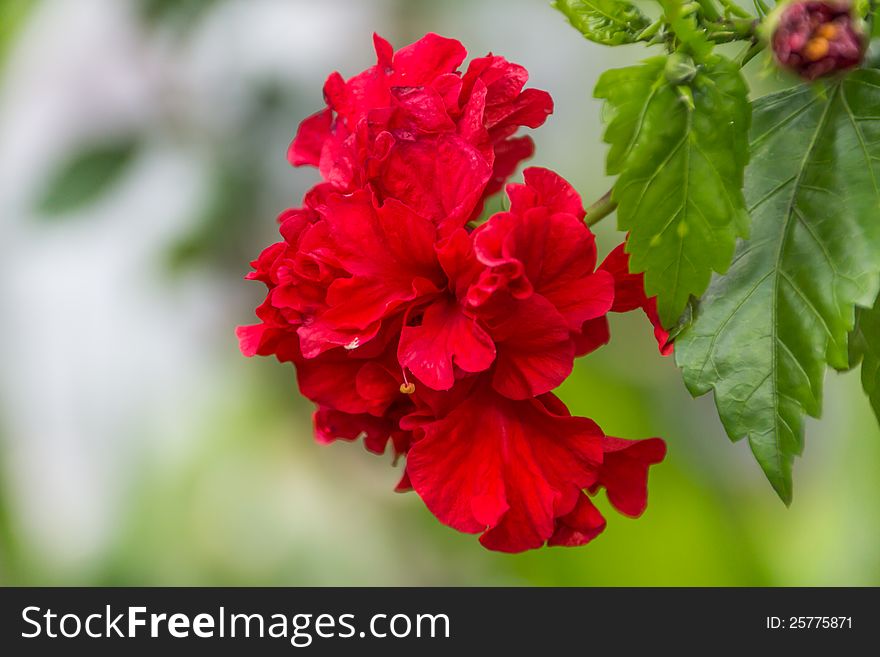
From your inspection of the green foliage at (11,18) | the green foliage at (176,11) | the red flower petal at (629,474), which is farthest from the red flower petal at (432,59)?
the green foliage at (11,18)

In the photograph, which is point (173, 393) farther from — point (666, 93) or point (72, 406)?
point (666, 93)

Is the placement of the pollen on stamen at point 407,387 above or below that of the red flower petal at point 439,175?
below

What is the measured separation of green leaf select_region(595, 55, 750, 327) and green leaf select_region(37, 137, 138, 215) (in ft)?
4.13

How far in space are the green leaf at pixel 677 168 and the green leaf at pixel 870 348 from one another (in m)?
0.15

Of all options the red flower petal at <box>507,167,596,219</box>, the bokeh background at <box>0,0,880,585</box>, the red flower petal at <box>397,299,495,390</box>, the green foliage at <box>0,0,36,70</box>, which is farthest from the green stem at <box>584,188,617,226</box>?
the green foliage at <box>0,0,36,70</box>

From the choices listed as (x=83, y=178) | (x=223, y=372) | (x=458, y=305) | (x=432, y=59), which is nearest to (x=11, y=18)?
(x=83, y=178)

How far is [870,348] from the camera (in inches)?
27.1

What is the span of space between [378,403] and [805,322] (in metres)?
0.31

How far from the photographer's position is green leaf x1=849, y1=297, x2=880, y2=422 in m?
0.68

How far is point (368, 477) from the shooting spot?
2029mm

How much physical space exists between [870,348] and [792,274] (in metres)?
0.09

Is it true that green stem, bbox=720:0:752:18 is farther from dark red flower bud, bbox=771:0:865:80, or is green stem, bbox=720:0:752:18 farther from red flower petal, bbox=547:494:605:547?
red flower petal, bbox=547:494:605:547

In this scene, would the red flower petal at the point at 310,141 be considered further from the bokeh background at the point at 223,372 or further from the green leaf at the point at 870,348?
the bokeh background at the point at 223,372

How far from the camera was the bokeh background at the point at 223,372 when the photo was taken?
1721 mm
